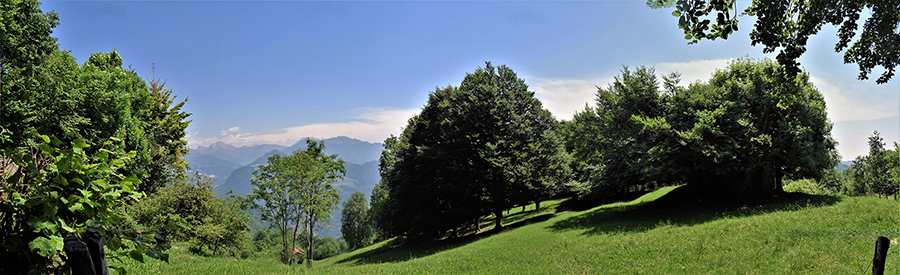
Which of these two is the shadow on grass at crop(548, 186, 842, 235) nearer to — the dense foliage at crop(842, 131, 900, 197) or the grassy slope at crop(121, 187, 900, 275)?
the grassy slope at crop(121, 187, 900, 275)

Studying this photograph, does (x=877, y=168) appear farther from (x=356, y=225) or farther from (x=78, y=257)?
(x=356, y=225)

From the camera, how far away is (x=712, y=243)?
13.6m

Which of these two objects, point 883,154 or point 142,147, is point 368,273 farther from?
point 883,154

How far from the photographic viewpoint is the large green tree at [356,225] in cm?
8179

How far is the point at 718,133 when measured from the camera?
68.5 ft

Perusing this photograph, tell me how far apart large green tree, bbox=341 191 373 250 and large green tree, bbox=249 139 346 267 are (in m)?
56.3

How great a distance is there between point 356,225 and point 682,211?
70383 millimetres

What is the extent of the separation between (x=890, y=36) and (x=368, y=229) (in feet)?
275

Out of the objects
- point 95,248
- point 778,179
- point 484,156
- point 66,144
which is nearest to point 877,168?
point 778,179

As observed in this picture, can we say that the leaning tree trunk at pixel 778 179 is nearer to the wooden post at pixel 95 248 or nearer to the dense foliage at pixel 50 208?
the dense foliage at pixel 50 208

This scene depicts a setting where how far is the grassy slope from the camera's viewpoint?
1086 centimetres

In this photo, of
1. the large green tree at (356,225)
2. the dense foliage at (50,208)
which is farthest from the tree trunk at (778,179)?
the large green tree at (356,225)

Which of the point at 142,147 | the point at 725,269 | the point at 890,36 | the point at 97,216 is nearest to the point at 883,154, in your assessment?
the point at 725,269

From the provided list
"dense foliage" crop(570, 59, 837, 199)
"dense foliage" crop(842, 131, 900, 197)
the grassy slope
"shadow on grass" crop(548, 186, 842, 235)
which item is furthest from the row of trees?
"dense foliage" crop(842, 131, 900, 197)
